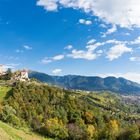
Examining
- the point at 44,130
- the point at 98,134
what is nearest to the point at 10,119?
the point at 44,130

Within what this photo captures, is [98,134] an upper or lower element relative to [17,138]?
lower

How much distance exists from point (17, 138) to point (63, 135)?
57208 millimetres

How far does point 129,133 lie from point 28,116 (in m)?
113

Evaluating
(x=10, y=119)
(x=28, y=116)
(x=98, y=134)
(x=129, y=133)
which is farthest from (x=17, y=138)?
(x=28, y=116)

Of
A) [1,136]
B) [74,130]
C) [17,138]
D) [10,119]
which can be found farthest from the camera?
[74,130]

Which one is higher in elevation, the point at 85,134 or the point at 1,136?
the point at 1,136

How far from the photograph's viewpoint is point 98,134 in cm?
10381

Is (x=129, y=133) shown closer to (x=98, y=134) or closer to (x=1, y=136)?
(x=98, y=134)

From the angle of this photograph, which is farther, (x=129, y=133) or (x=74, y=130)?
(x=74, y=130)

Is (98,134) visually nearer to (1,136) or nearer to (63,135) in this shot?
(63,135)

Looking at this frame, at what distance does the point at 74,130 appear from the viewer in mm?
100438

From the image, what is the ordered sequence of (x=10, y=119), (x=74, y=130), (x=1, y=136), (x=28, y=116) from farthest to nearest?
(x=28, y=116), (x=74, y=130), (x=10, y=119), (x=1, y=136)

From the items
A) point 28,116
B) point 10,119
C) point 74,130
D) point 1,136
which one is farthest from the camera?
point 28,116

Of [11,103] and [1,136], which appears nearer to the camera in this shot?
[1,136]
